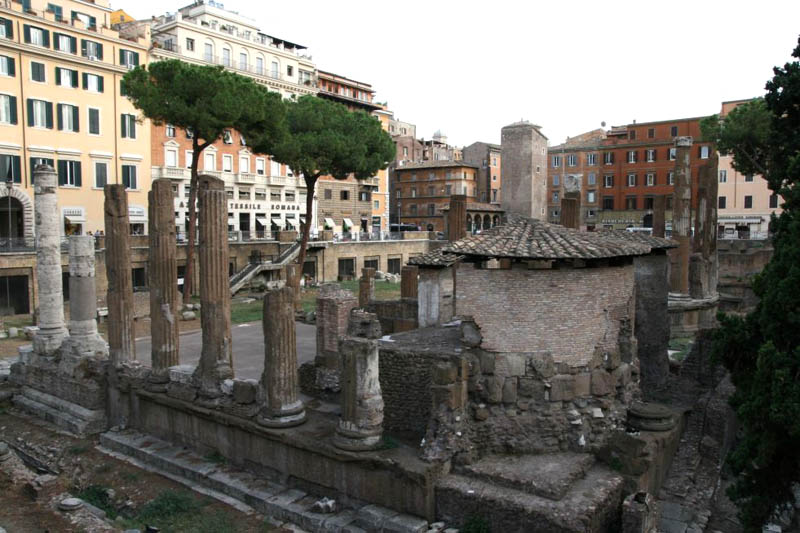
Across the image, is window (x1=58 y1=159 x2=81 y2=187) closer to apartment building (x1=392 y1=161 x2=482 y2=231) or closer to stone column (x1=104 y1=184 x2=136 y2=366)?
stone column (x1=104 y1=184 x2=136 y2=366)

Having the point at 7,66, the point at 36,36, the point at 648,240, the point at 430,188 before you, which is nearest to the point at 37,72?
the point at 7,66

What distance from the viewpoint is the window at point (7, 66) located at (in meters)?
28.3

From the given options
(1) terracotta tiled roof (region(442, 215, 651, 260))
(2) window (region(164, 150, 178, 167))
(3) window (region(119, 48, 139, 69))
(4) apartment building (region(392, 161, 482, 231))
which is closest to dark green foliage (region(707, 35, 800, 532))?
(1) terracotta tiled roof (region(442, 215, 651, 260))

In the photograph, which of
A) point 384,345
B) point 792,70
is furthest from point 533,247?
point 792,70

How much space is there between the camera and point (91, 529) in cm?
867

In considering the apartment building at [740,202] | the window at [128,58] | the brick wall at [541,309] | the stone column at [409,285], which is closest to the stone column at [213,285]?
the brick wall at [541,309]

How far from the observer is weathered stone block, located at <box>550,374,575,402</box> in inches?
388

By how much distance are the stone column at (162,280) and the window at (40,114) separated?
21011 millimetres

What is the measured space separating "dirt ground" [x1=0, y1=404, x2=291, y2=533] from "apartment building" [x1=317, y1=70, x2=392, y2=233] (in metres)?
31.4

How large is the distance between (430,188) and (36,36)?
112 ft

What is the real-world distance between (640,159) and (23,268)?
140 feet

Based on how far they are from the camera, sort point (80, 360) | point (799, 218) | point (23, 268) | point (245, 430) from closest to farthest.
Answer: point (799, 218), point (245, 430), point (80, 360), point (23, 268)

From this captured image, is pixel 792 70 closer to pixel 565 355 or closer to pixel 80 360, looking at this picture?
pixel 565 355

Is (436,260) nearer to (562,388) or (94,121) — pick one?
(562,388)
